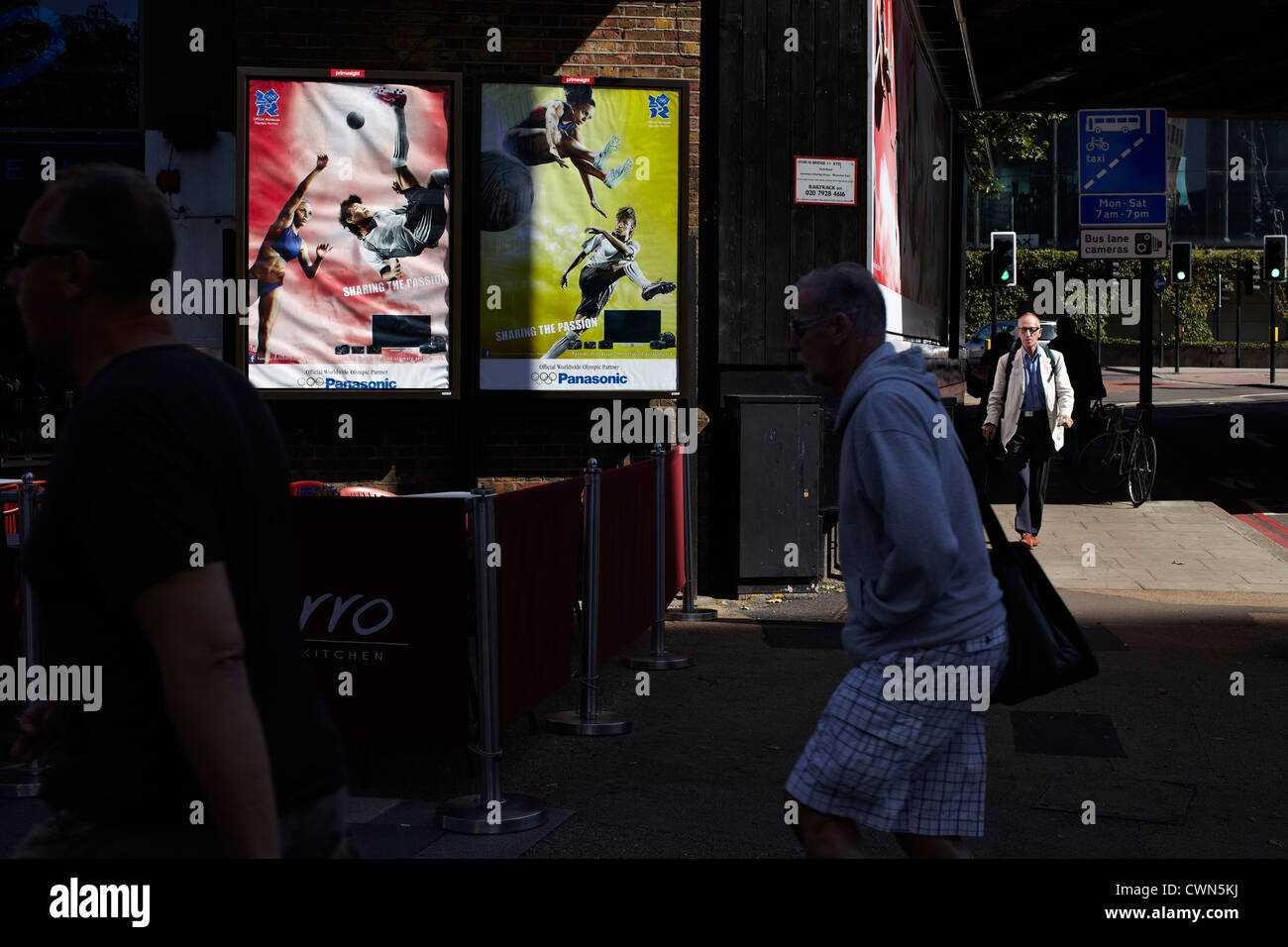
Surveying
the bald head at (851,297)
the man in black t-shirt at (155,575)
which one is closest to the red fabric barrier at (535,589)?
the bald head at (851,297)

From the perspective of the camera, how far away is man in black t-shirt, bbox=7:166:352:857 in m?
1.90

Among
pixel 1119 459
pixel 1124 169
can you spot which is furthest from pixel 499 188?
pixel 1119 459

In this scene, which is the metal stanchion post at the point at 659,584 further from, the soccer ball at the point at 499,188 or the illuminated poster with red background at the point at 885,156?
the illuminated poster with red background at the point at 885,156

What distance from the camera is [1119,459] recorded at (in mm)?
17719

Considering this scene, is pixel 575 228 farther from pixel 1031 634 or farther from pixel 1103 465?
pixel 1103 465

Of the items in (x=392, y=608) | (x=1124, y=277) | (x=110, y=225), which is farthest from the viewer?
(x=1124, y=277)

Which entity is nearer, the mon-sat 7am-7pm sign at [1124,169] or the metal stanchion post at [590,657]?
the metal stanchion post at [590,657]

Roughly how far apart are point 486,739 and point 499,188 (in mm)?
5944

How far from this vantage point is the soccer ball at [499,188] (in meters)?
10.6

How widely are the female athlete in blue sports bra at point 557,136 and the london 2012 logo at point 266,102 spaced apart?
1.62 metres

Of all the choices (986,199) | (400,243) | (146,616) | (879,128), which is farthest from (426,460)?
(986,199)

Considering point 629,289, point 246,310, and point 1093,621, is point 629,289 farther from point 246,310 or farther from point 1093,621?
point 1093,621

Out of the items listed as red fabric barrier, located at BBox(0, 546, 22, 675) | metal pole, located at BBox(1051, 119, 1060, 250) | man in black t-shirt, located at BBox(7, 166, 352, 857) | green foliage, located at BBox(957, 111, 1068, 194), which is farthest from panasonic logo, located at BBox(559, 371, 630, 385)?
metal pole, located at BBox(1051, 119, 1060, 250)
